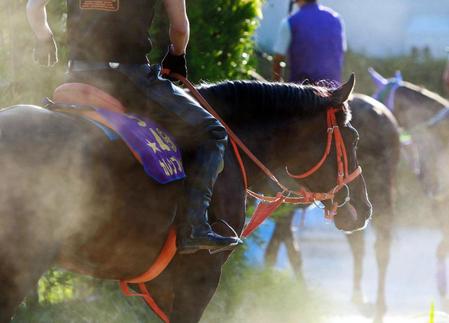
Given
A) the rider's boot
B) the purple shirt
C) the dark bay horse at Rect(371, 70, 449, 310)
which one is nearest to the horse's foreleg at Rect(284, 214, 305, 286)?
the purple shirt

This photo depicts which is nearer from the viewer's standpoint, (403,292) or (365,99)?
(365,99)

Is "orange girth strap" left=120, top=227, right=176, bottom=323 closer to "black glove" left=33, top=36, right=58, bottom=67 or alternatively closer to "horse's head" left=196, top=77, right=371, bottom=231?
"horse's head" left=196, top=77, right=371, bottom=231

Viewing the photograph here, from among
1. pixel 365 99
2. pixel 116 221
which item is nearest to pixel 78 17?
pixel 116 221

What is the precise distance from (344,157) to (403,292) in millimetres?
5750

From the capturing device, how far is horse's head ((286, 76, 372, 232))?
606cm

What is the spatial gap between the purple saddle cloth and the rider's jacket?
330 millimetres

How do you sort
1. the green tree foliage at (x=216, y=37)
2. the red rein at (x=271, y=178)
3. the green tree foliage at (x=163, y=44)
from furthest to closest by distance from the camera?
the green tree foliage at (x=216, y=37) < the green tree foliage at (x=163, y=44) < the red rein at (x=271, y=178)

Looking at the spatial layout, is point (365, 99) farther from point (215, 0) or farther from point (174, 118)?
point (174, 118)

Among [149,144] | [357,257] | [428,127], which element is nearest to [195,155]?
[149,144]

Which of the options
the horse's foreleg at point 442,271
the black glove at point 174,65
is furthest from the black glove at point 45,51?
the horse's foreleg at point 442,271

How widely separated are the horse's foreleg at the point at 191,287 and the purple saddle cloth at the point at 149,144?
562mm

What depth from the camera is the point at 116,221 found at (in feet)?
15.7

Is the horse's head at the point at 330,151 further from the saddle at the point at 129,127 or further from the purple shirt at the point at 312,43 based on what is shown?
the purple shirt at the point at 312,43

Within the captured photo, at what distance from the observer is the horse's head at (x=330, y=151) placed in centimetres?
606
